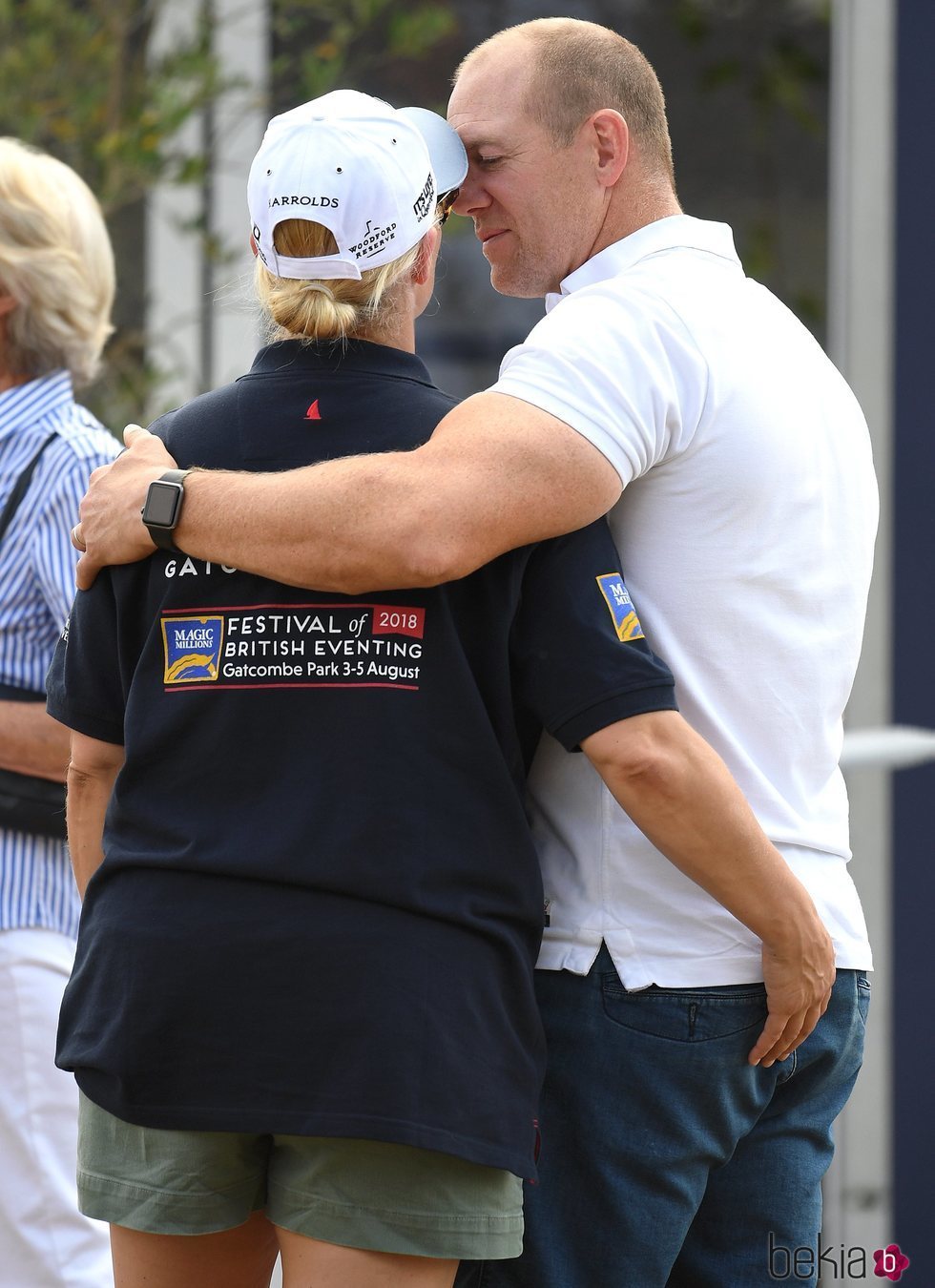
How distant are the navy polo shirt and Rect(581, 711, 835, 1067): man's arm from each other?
0.12ft

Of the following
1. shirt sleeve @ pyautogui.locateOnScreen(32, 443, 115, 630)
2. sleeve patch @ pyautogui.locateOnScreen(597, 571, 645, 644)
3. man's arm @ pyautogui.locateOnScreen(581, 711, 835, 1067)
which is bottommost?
man's arm @ pyautogui.locateOnScreen(581, 711, 835, 1067)

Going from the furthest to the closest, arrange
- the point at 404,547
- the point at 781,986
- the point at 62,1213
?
the point at 62,1213, the point at 781,986, the point at 404,547

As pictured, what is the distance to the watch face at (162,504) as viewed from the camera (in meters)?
1.61

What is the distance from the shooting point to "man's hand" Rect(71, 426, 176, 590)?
5.46 feet

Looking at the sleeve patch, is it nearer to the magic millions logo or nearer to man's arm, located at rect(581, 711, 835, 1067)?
man's arm, located at rect(581, 711, 835, 1067)

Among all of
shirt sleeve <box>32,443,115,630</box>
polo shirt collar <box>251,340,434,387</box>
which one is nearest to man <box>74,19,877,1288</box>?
polo shirt collar <box>251,340,434,387</box>

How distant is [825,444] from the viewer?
5.93 feet

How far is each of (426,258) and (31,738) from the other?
107 centimetres

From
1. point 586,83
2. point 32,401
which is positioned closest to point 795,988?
point 586,83

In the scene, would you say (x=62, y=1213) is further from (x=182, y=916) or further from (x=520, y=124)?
(x=520, y=124)

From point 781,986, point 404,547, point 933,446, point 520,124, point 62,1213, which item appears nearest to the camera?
point 404,547

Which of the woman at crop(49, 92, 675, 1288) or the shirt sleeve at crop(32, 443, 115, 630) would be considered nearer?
the woman at crop(49, 92, 675, 1288)

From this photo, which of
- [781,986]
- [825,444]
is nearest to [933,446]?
[825,444]

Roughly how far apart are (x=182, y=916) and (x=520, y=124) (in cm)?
106
